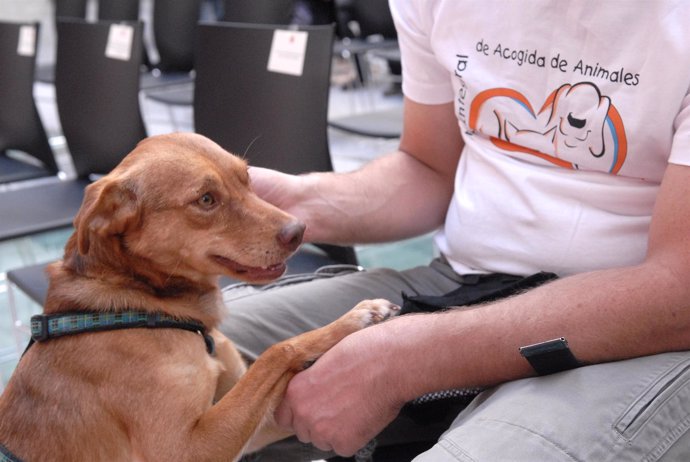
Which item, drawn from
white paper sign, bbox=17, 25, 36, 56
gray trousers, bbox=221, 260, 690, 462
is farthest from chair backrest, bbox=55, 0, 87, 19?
gray trousers, bbox=221, 260, 690, 462

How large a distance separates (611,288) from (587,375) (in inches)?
4.9

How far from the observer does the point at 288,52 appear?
198 cm

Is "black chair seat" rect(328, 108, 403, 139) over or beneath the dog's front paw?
beneath

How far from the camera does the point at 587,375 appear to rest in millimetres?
940

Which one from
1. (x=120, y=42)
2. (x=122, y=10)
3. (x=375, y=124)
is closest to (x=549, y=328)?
(x=120, y=42)

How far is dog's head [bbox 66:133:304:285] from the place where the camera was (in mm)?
1208

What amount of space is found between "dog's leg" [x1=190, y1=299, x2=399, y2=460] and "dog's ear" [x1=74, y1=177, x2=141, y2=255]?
29 cm

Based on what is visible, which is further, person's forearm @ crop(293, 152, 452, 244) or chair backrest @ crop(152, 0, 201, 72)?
chair backrest @ crop(152, 0, 201, 72)

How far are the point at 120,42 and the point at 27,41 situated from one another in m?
0.82

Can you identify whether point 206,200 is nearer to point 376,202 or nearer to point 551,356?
point 376,202

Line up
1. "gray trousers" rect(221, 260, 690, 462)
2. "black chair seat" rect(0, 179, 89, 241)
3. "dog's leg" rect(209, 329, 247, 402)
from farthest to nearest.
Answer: "black chair seat" rect(0, 179, 89, 241)
"dog's leg" rect(209, 329, 247, 402)
"gray trousers" rect(221, 260, 690, 462)

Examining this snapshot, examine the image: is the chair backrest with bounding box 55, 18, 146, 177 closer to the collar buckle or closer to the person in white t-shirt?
the person in white t-shirt

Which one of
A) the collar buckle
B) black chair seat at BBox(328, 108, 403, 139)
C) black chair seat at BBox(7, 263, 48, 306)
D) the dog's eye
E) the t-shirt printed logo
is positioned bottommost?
black chair seat at BBox(7, 263, 48, 306)

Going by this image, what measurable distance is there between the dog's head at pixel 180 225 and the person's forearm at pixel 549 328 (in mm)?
267
